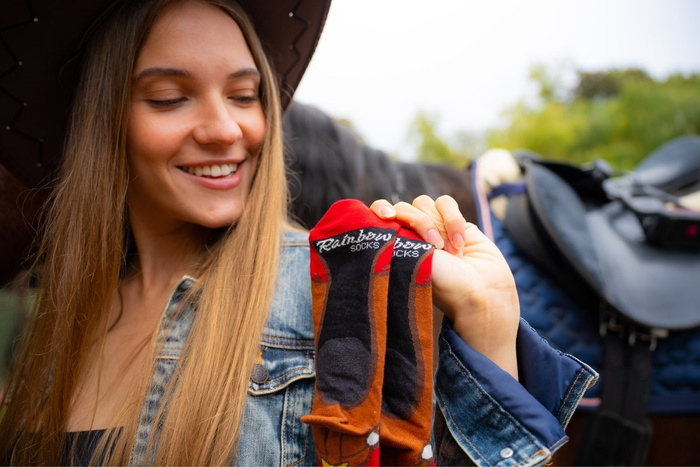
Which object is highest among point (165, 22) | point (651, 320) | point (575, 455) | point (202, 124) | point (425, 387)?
point (165, 22)

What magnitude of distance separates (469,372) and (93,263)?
2.74 feet

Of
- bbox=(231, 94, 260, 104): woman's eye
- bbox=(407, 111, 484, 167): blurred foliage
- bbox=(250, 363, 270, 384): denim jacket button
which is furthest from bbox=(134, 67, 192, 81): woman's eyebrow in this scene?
bbox=(407, 111, 484, 167): blurred foliage

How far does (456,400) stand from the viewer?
77 cm

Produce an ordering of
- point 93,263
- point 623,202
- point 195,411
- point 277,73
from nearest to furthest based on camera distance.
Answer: point 195,411 < point 93,263 < point 277,73 < point 623,202

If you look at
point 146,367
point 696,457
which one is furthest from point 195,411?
point 696,457

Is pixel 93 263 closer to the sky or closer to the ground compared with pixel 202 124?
closer to the ground

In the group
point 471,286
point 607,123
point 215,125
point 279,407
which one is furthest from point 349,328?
point 607,123

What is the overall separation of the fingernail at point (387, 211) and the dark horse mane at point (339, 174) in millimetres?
1024

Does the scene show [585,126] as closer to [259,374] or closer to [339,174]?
[339,174]

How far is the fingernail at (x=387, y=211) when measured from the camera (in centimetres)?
79

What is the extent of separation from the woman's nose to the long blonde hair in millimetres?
117

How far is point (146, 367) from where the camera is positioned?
102 centimetres

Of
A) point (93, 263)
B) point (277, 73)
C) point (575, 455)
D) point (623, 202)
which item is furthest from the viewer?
point (623, 202)

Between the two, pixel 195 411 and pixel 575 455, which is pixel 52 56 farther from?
pixel 575 455
